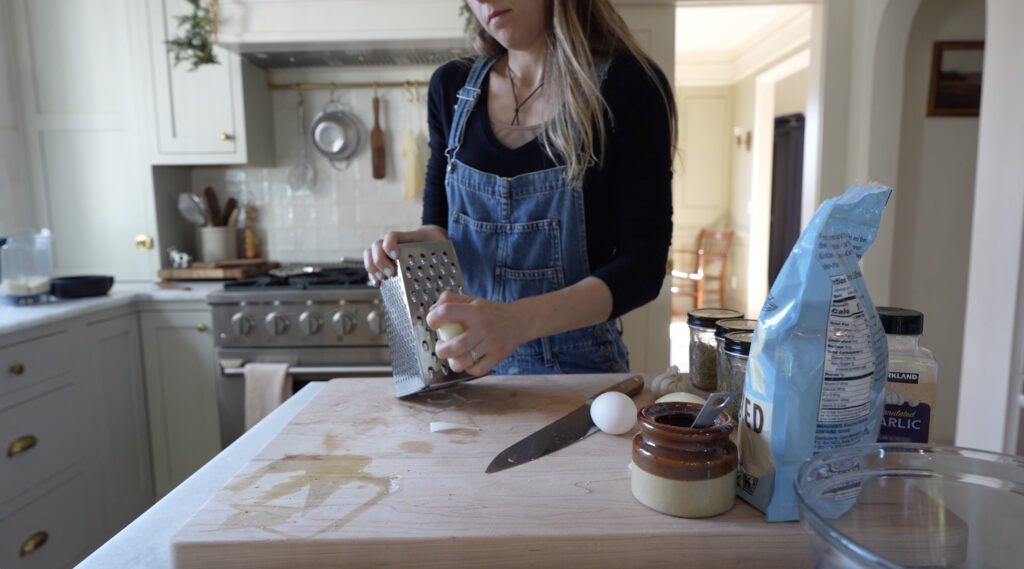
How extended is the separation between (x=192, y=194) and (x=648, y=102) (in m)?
2.10

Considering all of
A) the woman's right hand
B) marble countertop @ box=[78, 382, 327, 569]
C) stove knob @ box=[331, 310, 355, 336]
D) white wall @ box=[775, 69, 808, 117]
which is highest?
white wall @ box=[775, 69, 808, 117]

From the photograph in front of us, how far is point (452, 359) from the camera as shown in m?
0.71

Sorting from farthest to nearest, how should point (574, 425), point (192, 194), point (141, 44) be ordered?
point (192, 194) → point (141, 44) → point (574, 425)

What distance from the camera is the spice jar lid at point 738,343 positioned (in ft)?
1.90

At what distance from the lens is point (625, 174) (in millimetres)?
912

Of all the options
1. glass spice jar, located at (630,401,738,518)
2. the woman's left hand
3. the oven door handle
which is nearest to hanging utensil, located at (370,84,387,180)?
the oven door handle

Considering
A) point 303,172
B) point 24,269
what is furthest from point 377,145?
point 24,269

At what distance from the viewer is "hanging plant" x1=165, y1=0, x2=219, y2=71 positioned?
2033mm

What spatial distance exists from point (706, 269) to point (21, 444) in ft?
17.2

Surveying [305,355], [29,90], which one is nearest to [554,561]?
[305,355]

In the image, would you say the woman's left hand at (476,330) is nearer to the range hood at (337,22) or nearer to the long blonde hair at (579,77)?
the long blonde hair at (579,77)

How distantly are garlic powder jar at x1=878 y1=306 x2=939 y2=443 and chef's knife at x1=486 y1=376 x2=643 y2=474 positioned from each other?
300mm

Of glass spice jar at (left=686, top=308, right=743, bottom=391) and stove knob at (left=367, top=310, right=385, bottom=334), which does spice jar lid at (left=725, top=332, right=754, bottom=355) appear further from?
→ stove knob at (left=367, top=310, right=385, bottom=334)

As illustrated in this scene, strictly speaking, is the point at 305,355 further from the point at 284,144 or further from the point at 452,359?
the point at 452,359
